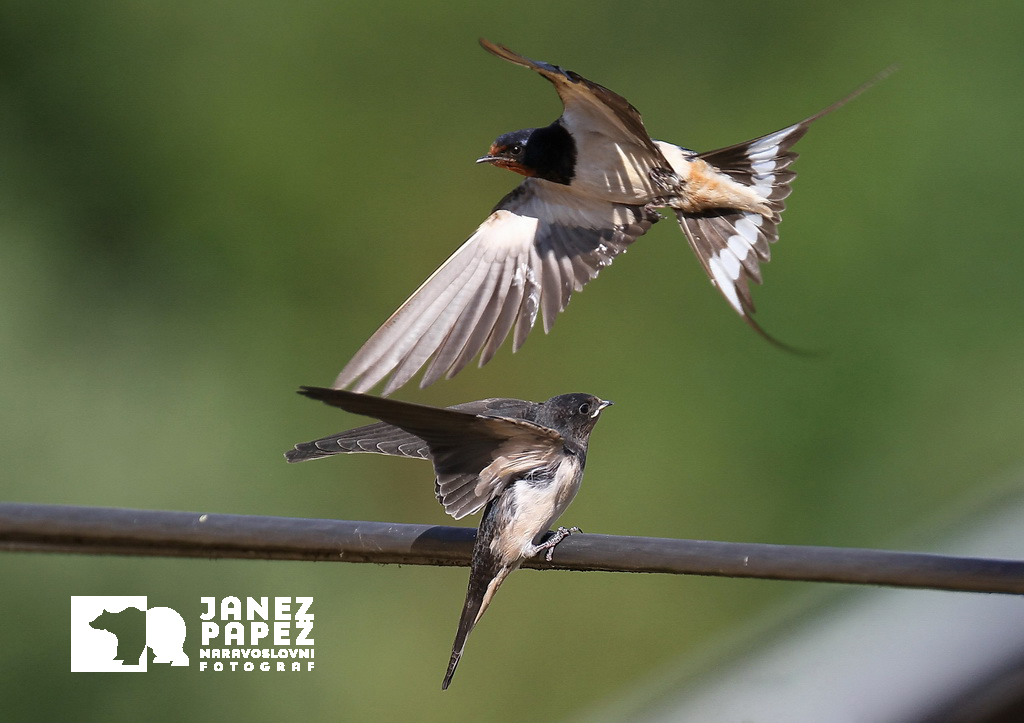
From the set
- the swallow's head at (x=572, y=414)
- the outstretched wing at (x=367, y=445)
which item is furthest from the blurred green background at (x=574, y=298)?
the outstretched wing at (x=367, y=445)

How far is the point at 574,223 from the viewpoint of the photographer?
2904 mm

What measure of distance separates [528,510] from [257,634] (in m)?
2.73

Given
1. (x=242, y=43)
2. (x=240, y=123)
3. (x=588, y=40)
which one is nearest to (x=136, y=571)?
(x=240, y=123)

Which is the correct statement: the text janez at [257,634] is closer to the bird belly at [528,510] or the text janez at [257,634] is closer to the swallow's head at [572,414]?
the swallow's head at [572,414]

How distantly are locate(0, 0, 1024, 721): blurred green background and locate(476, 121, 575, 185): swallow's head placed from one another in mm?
1883

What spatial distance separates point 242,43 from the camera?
5090mm

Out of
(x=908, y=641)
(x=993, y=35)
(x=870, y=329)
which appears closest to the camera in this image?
(x=908, y=641)

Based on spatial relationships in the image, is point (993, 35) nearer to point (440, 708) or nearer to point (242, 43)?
point (242, 43)

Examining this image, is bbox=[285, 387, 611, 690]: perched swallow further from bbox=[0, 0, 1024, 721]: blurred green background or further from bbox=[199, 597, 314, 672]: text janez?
bbox=[0, 0, 1024, 721]: blurred green background

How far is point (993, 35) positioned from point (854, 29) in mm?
587

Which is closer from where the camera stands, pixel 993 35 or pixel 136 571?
pixel 136 571

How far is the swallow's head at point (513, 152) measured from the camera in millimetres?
2740

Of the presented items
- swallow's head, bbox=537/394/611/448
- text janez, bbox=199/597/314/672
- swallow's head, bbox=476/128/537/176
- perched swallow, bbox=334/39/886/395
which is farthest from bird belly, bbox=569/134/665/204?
text janez, bbox=199/597/314/672

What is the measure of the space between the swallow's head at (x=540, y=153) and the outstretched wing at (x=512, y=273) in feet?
0.49
